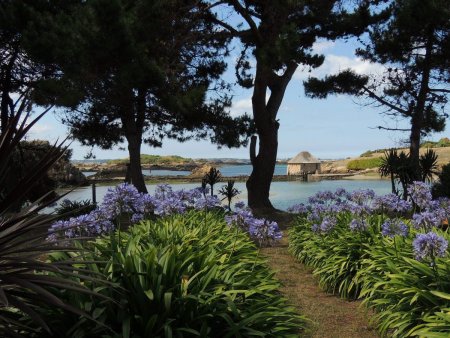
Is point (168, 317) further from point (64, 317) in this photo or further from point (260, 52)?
point (260, 52)

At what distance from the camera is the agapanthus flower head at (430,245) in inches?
137

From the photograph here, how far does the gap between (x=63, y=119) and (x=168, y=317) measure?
13152 mm

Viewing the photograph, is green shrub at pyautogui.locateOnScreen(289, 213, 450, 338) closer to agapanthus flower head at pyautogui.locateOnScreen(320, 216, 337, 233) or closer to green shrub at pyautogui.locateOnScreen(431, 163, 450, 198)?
agapanthus flower head at pyautogui.locateOnScreen(320, 216, 337, 233)

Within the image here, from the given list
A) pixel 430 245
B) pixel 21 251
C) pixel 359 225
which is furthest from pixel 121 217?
pixel 430 245

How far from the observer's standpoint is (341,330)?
4402mm

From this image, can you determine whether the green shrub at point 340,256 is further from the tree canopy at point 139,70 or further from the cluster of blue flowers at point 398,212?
the tree canopy at point 139,70

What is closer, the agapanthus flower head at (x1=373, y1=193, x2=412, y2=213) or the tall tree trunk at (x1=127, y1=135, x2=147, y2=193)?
the agapanthus flower head at (x1=373, y1=193, x2=412, y2=213)

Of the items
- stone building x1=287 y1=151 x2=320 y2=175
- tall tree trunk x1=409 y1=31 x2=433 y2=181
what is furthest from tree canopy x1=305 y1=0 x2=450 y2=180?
stone building x1=287 y1=151 x2=320 y2=175

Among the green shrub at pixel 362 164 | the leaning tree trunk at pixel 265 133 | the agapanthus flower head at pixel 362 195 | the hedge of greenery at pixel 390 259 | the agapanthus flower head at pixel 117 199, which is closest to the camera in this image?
the hedge of greenery at pixel 390 259

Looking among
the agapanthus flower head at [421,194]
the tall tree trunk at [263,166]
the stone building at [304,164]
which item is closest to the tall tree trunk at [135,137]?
the tall tree trunk at [263,166]

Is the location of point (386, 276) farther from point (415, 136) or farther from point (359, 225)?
point (415, 136)

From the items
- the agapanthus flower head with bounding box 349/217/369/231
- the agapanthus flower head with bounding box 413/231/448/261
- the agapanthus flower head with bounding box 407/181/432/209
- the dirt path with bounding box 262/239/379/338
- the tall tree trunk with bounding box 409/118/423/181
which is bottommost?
the dirt path with bounding box 262/239/379/338

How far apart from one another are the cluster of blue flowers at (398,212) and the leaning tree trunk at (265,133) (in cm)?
620

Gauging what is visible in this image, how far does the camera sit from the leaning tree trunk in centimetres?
1470
